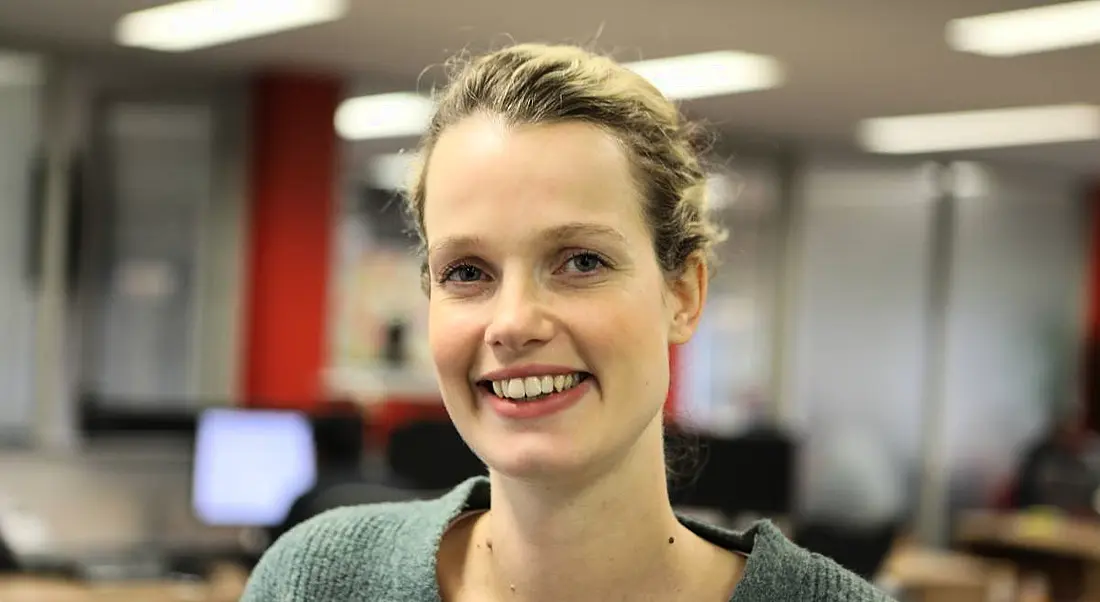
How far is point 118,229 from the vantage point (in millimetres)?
6820

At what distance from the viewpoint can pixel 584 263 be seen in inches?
46.5

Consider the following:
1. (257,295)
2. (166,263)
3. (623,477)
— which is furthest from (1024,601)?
(623,477)

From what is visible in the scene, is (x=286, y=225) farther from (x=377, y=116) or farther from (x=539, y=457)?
(x=539, y=457)

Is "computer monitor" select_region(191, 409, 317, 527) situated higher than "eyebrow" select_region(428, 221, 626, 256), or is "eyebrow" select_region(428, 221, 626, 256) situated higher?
"eyebrow" select_region(428, 221, 626, 256)

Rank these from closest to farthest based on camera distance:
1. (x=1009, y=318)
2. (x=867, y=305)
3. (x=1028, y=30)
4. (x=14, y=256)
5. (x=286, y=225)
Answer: (x=1028, y=30), (x=14, y=256), (x=286, y=225), (x=867, y=305), (x=1009, y=318)

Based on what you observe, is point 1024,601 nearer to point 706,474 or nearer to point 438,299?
point 706,474

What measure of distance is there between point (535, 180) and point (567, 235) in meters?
0.06

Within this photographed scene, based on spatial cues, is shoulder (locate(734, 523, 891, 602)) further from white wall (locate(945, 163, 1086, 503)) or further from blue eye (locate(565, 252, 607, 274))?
Answer: white wall (locate(945, 163, 1086, 503))

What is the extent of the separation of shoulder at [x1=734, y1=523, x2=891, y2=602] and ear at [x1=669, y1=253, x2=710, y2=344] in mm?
212

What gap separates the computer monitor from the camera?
522cm

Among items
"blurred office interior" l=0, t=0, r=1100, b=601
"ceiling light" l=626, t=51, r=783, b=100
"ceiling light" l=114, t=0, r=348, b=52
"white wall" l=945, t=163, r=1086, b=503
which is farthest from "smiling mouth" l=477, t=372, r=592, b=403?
"white wall" l=945, t=163, r=1086, b=503

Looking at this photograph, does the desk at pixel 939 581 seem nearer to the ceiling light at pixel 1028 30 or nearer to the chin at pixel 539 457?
the ceiling light at pixel 1028 30

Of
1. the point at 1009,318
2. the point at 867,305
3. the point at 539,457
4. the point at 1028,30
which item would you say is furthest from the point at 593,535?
the point at 1009,318

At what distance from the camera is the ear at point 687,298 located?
50.1 inches
